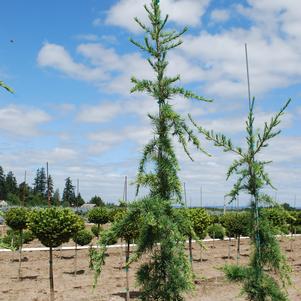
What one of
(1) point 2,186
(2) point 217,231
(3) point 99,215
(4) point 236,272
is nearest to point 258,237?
(4) point 236,272

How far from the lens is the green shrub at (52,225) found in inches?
730

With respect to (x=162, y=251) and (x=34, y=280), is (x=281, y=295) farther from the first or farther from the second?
(x=34, y=280)

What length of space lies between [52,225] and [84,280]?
6061mm

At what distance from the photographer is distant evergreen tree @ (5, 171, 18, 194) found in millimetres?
122938

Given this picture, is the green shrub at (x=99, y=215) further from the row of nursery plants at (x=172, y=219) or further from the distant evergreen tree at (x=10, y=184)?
the distant evergreen tree at (x=10, y=184)

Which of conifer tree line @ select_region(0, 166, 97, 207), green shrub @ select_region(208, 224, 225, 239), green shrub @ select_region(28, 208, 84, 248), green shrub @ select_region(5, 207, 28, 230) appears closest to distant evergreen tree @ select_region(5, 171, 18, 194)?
conifer tree line @ select_region(0, 166, 97, 207)

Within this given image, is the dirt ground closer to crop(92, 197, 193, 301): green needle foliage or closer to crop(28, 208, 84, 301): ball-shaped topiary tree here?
crop(28, 208, 84, 301): ball-shaped topiary tree

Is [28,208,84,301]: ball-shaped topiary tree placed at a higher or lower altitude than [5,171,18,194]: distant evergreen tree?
lower

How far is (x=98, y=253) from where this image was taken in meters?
9.05

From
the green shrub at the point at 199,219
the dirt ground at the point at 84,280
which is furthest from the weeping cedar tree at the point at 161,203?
the green shrub at the point at 199,219

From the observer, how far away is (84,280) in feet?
76.4

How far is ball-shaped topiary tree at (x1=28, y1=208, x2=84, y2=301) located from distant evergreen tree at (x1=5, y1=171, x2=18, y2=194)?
108659 mm

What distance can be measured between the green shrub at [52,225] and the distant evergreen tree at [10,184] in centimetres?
10866

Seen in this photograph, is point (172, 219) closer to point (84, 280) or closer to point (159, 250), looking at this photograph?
point (159, 250)
